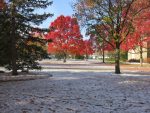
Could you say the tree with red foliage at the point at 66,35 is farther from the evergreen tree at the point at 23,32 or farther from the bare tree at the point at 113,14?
the evergreen tree at the point at 23,32

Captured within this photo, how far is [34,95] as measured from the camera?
45.4 ft

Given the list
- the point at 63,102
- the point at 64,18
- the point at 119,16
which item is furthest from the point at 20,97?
the point at 64,18

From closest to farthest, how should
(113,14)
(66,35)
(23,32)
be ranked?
(23,32) → (113,14) → (66,35)

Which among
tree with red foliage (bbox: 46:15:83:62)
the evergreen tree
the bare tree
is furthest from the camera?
tree with red foliage (bbox: 46:15:83:62)

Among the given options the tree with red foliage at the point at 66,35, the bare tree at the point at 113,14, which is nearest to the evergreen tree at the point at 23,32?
the bare tree at the point at 113,14

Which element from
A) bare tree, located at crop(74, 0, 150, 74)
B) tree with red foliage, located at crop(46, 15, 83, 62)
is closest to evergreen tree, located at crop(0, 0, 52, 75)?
bare tree, located at crop(74, 0, 150, 74)

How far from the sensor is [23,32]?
26.0 meters

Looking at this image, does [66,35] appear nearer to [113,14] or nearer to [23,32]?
[113,14]

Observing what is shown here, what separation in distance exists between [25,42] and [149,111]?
56.8ft

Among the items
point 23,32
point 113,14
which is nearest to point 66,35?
point 113,14

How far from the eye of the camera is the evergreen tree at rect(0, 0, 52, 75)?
2489 centimetres

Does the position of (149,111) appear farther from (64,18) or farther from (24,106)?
(64,18)

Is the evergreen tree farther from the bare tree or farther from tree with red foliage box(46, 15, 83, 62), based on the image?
tree with red foliage box(46, 15, 83, 62)

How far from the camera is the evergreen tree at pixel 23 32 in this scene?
24.9m
